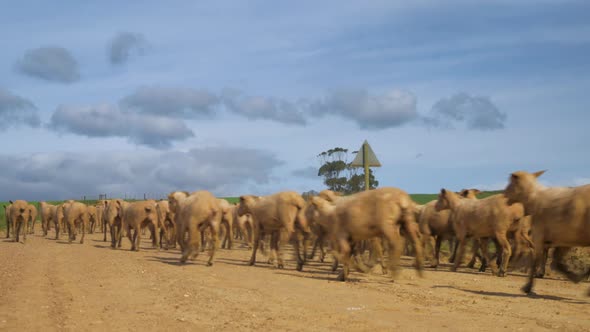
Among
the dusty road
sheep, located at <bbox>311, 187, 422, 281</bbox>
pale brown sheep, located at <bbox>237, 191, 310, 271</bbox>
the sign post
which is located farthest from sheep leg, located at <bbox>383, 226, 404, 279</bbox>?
the sign post

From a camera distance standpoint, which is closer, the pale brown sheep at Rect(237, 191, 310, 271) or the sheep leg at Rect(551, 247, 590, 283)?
the sheep leg at Rect(551, 247, 590, 283)

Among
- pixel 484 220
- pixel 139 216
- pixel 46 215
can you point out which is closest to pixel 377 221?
pixel 484 220

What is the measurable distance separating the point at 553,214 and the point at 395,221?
3.53 m

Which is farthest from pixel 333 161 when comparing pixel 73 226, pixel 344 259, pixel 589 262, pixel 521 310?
pixel 521 310

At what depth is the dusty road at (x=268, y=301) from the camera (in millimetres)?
10203

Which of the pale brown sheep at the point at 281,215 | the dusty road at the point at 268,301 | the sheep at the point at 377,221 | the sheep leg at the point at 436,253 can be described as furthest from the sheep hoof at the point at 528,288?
the pale brown sheep at the point at 281,215

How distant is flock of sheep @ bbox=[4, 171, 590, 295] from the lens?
13.9 meters

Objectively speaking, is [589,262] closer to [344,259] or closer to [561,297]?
[561,297]

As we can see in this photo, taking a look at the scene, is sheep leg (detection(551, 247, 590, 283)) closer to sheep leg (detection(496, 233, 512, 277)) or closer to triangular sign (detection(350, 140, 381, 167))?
sheep leg (detection(496, 233, 512, 277))

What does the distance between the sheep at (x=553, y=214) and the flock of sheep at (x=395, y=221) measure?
0.07 feet

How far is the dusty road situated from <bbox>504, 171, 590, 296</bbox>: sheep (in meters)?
1.00

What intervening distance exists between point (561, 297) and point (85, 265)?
14099 millimetres

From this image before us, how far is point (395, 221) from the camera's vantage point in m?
14.7

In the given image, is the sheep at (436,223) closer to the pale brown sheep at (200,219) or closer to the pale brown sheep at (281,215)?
the pale brown sheep at (281,215)
